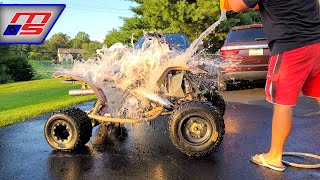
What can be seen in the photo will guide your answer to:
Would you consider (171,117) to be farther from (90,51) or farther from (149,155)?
(90,51)

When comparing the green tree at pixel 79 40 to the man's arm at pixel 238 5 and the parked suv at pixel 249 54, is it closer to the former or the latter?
the parked suv at pixel 249 54

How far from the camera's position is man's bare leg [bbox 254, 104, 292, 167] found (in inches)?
151

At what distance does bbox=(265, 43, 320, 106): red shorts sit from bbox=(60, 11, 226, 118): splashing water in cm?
121

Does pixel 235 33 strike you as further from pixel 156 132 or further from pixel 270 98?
pixel 270 98

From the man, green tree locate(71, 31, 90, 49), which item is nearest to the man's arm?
the man

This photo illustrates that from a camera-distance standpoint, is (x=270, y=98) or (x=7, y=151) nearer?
(x=270, y=98)

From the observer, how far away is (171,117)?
453 centimetres

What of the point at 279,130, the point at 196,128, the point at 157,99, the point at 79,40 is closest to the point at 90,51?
the point at 157,99

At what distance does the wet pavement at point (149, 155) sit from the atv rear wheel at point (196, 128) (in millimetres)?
131

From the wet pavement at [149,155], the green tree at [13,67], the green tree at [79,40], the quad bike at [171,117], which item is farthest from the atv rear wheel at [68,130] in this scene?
the green tree at [79,40]

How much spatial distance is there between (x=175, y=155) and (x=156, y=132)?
53.7 inches

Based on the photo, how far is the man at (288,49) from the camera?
A: 373 cm

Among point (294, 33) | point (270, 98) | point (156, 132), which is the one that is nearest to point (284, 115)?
point (270, 98)

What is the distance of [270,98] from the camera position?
3881mm
